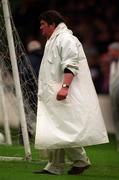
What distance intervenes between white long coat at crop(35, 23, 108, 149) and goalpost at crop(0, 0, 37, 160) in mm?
1422

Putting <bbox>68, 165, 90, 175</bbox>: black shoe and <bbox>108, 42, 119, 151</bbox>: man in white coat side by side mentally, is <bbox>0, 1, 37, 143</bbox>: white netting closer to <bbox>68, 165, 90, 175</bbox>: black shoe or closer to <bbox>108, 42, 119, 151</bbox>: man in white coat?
<bbox>68, 165, 90, 175</bbox>: black shoe

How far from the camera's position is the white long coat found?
12.2 m

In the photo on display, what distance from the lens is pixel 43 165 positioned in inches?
547

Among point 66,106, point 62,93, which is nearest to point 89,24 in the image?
point 66,106

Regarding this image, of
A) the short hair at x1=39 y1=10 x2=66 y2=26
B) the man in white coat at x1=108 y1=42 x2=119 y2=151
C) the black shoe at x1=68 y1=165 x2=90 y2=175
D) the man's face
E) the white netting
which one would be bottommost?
the man in white coat at x1=108 y1=42 x2=119 y2=151

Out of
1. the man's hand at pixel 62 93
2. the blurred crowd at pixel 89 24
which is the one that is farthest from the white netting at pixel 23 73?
the blurred crowd at pixel 89 24

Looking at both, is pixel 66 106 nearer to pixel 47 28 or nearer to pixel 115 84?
pixel 47 28

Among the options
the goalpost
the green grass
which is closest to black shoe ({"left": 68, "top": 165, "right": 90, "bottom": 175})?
the green grass

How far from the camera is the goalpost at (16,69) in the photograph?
13742mm

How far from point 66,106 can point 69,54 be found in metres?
0.62

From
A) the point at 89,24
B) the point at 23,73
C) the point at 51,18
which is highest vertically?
the point at 51,18

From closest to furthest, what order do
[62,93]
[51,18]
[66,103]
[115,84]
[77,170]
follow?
[62,93], [66,103], [51,18], [77,170], [115,84]

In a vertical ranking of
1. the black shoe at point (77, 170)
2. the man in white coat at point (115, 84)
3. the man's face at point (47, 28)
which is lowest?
the man in white coat at point (115, 84)

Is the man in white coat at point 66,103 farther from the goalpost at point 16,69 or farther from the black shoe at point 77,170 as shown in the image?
the goalpost at point 16,69
